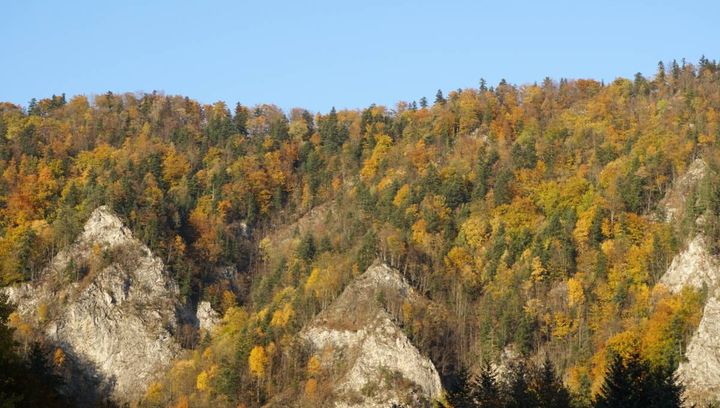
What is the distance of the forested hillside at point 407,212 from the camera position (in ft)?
335

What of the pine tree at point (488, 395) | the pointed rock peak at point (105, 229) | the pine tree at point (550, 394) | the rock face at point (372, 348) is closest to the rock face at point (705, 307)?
the pine tree at point (550, 394)

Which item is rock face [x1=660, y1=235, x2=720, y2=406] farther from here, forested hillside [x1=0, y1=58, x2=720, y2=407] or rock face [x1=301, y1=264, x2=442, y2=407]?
rock face [x1=301, y1=264, x2=442, y2=407]

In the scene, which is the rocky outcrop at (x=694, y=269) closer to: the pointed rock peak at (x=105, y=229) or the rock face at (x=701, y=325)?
the rock face at (x=701, y=325)

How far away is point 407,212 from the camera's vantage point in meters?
124

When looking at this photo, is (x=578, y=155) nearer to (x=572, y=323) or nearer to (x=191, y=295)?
(x=572, y=323)

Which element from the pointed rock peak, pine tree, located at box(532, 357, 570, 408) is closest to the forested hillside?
the pointed rock peak

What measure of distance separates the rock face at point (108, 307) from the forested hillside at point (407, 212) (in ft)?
5.80

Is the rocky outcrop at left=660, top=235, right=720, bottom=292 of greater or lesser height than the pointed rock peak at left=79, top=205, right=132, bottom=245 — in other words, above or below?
below

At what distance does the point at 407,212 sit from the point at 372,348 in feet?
85.0

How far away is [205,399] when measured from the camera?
102 meters

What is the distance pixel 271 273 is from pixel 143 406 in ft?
88.0

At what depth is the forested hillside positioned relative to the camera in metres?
102

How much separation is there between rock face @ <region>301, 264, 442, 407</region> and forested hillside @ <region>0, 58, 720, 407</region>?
6.16 feet

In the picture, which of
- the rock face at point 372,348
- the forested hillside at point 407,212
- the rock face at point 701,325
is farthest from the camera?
the forested hillside at point 407,212
